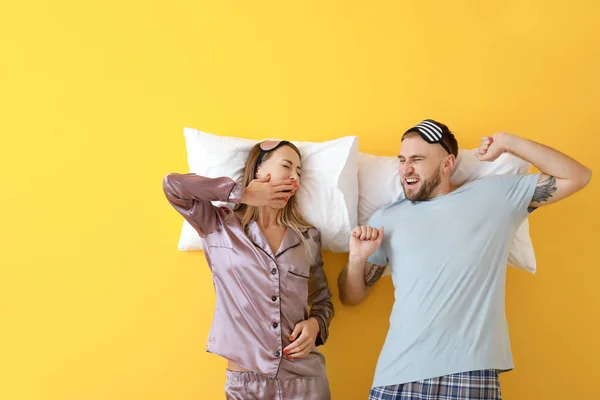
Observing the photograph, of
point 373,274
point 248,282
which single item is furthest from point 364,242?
point 248,282

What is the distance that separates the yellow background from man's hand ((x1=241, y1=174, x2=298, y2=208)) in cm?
33

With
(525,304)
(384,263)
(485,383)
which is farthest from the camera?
(525,304)

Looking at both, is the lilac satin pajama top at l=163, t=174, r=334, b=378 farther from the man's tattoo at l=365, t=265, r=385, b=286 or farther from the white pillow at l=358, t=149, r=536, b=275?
the white pillow at l=358, t=149, r=536, b=275

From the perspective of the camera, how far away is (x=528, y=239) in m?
1.90

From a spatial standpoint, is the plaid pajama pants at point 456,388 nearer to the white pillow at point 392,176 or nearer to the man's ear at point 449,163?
the white pillow at point 392,176

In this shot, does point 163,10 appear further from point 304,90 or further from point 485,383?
point 485,383

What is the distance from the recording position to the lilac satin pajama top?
165 cm

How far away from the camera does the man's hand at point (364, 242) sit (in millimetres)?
1752

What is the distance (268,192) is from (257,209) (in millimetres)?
107

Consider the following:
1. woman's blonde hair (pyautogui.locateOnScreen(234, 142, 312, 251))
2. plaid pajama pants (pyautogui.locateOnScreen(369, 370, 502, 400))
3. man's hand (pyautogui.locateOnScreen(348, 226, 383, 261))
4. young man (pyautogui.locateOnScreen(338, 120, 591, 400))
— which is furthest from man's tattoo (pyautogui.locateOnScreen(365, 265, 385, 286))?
plaid pajama pants (pyautogui.locateOnScreen(369, 370, 502, 400))

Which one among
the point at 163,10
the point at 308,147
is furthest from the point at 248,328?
the point at 163,10

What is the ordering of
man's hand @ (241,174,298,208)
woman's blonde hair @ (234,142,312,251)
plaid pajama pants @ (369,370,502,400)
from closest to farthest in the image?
plaid pajama pants @ (369,370,502,400), man's hand @ (241,174,298,208), woman's blonde hair @ (234,142,312,251)

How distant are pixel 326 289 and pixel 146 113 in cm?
88

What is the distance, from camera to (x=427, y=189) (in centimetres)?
182
